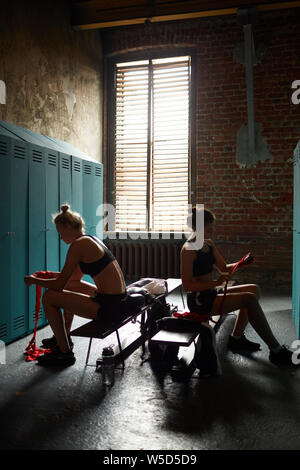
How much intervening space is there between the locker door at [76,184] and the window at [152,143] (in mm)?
2143

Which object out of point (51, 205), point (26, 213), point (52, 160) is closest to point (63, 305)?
point (26, 213)

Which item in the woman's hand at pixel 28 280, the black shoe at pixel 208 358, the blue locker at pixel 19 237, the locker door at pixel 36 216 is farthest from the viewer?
the locker door at pixel 36 216

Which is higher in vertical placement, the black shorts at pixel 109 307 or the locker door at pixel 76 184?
the locker door at pixel 76 184

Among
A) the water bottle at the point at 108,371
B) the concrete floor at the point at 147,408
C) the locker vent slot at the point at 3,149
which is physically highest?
the locker vent slot at the point at 3,149

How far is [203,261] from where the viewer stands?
11.2 feet

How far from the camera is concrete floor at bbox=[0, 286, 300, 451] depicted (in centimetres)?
220

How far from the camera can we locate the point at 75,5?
6.32 meters

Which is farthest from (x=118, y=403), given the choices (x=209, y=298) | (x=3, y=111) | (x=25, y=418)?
(x=3, y=111)

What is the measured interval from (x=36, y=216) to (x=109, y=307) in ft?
5.22

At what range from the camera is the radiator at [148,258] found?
696 cm

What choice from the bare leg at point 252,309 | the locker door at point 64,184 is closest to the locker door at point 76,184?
the locker door at point 64,184

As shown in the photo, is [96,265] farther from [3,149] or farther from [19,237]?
[3,149]

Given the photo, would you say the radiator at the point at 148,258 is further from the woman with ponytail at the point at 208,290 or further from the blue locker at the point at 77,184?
the woman with ponytail at the point at 208,290

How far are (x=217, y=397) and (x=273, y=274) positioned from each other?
4248mm
